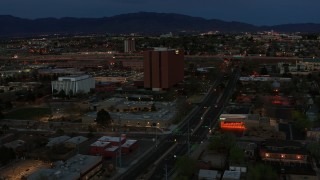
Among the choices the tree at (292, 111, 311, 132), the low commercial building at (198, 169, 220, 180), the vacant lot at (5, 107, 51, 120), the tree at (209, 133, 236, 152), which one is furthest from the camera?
the vacant lot at (5, 107, 51, 120)

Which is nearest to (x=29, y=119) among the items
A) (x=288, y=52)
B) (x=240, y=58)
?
(x=240, y=58)

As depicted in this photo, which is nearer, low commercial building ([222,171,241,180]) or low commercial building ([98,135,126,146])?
low commercial building ([222,171,241,180])

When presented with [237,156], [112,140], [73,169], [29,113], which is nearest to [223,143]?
[237,156]

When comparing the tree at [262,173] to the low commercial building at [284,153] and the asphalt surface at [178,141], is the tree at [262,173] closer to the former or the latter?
the low commercial building at [284,153]

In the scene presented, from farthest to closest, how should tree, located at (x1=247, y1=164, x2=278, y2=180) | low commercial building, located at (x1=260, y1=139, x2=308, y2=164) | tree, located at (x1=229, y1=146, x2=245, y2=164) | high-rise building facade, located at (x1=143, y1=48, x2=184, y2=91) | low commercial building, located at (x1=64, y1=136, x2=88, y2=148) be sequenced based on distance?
high-rise building facade, located at (x1=143, y1=48, x2=184, y2=91) → low commercial building, located at (x1=64, y1=136, x2=88, y2=148) → low commercial building, located at (x1=260, y1=139, x2=308, y2=164) → tree, located at (x1=229, y1=146, x2=245, y2=164) → tree, located at (x1=247, y1=164, x2=278, y2=180)

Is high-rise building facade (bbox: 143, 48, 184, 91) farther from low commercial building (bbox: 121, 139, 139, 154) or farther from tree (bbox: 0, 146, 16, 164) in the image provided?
tree (bbox: 0, 146, 16, 164)

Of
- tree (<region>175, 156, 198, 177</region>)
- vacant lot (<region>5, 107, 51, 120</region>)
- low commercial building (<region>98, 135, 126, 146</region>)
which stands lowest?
vacant lot (<region>5, 107, 51, 120</region>)

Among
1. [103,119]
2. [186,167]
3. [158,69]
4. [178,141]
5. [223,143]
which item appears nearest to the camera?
[186,167]

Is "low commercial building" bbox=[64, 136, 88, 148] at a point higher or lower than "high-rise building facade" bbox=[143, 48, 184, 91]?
lower

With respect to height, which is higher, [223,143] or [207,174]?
[223,143]

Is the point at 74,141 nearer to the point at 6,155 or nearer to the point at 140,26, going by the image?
the point at 6,155

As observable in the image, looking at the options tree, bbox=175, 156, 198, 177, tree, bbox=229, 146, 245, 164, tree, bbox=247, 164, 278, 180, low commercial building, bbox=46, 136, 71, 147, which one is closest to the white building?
low commercial building, bbox=46, 136, 71, 147
